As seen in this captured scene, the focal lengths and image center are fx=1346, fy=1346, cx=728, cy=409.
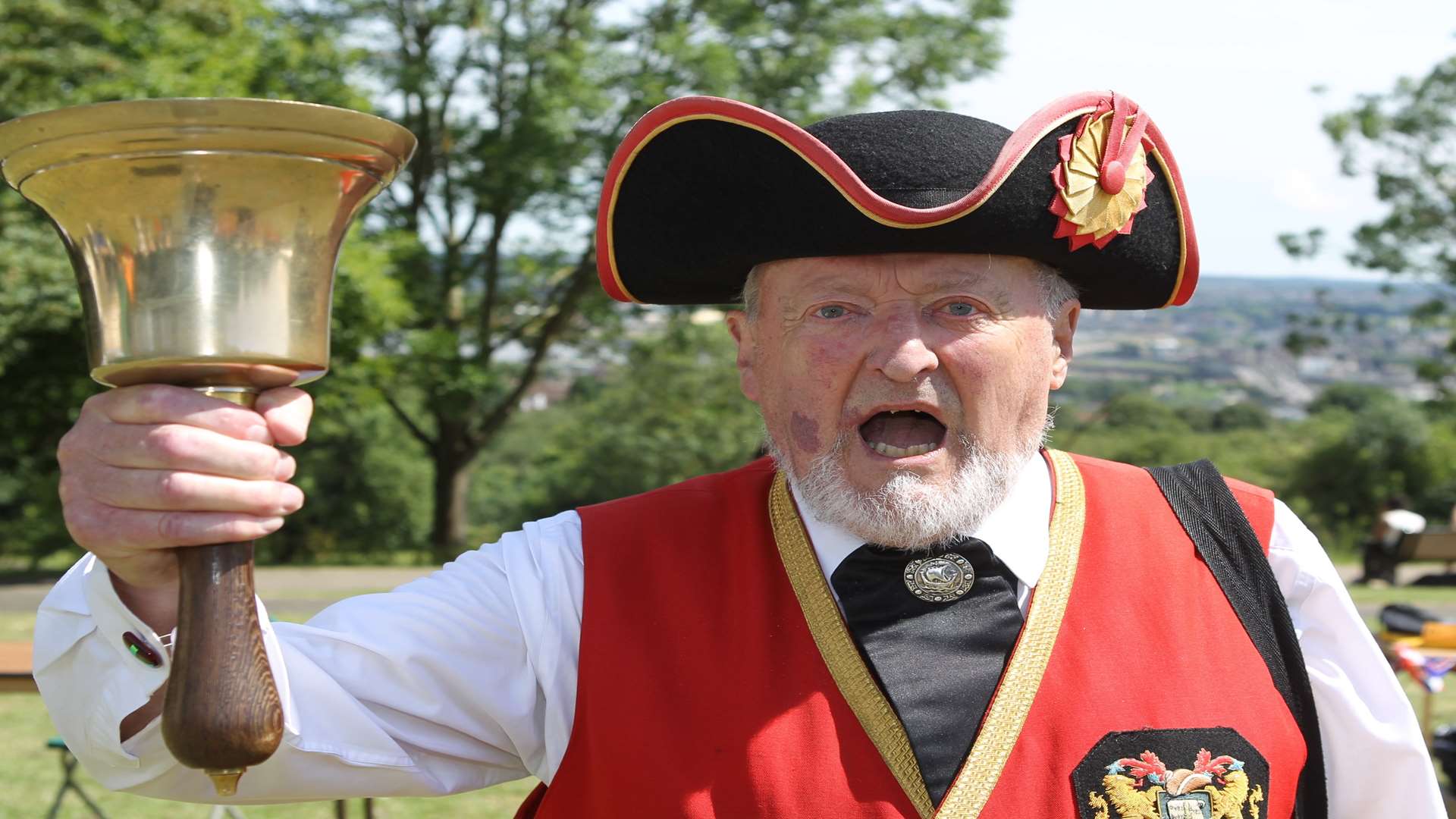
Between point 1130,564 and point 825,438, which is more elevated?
point 825,438

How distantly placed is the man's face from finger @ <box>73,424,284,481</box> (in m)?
1.08

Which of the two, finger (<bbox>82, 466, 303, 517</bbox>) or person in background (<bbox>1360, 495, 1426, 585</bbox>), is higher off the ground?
finger (<bbox>82, 466, 303, 517</bbox>)

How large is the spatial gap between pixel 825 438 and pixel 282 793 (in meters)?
1.05

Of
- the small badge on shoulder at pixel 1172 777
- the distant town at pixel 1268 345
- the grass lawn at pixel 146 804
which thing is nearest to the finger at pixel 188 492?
the small badge on shoulder at pixel 1172 777

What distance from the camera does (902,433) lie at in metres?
2.34

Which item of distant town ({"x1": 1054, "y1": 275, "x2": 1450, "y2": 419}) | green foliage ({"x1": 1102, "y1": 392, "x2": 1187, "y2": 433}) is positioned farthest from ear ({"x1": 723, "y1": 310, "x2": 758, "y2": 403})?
green foliage ({"x1": 1102, "y1": 392, "x2": 1187, "y2": 433})

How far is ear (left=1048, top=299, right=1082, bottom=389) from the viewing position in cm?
254

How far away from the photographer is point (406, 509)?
125 ft

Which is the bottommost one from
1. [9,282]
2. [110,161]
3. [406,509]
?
[406,509]

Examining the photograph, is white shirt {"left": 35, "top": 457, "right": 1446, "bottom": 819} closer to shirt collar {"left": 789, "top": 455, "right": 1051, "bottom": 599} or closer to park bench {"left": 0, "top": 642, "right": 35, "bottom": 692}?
shirt collar {"left": 789, "top": 455, "right": 1051, "bottom": 599}

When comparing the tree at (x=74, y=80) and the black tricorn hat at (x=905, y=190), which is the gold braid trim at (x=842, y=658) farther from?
the tree at (x=74, y=80)

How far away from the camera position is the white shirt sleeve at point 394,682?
1801 mm

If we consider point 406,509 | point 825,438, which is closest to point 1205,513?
point 825,438

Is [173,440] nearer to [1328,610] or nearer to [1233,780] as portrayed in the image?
[1233,780]
